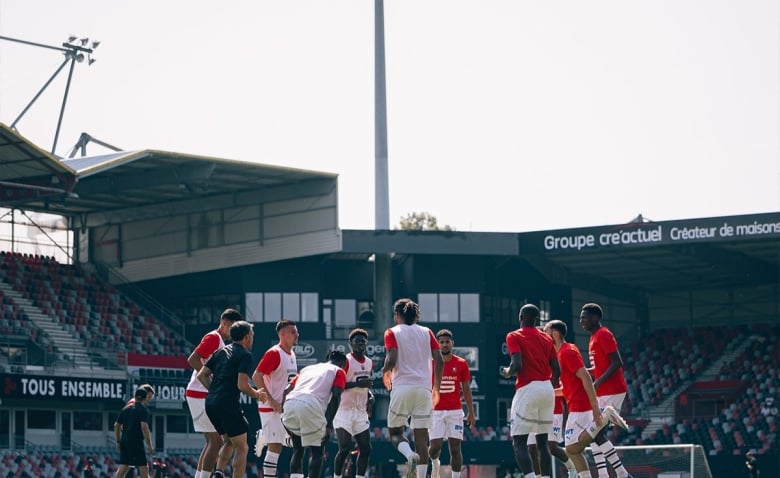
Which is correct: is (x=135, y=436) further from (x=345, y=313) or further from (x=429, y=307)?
(x=429, y=307)

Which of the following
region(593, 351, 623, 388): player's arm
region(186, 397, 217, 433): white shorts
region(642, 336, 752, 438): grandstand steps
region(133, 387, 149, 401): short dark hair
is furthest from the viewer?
region(642, 336, 752, 438): grandstand steps

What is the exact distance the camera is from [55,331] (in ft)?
164

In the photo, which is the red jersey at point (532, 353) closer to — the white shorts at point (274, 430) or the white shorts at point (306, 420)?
the white shorts at point (306, 420)

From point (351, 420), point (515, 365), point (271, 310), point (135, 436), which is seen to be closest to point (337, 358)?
point (351, 420)

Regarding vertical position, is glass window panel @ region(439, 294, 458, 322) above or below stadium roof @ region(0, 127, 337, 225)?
below

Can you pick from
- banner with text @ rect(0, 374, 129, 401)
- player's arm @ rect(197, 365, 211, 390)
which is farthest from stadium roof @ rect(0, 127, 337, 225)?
player's arm @ rect(197, 365, 211, 390)

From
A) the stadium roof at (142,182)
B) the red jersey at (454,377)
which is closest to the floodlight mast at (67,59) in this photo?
the stadium roof at (142,182)

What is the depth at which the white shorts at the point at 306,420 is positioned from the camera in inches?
688

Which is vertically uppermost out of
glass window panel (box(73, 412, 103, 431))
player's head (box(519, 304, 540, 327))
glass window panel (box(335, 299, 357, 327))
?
glass window panel (box(335, 299, 357, 327))

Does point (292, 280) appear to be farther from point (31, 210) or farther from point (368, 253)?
point (31, 210)

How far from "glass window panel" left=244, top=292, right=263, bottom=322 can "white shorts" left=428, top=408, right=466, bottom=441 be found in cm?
3370

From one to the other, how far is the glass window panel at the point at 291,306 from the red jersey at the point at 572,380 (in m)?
36.5

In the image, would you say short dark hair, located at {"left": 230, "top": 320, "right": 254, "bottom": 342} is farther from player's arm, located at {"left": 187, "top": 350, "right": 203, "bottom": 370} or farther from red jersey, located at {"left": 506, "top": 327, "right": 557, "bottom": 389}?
red jersey, located at {"left": 506, "top": 327, "right": 557, "bottom": 389}

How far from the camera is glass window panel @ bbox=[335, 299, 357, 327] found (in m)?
54.8
